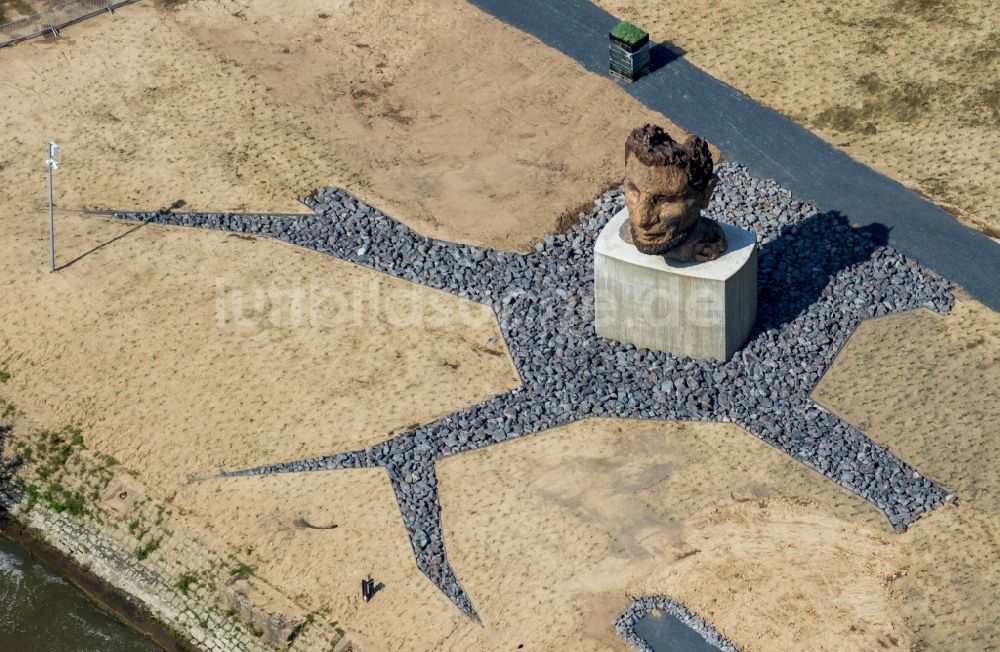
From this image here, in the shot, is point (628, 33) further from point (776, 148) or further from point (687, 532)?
point (687, 532)

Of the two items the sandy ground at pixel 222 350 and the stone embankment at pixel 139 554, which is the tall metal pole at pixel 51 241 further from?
the stone embankment at pixel 139 554

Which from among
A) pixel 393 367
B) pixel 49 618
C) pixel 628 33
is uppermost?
pixel 628 33

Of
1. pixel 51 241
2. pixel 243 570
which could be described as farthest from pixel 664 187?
pixel 51 241

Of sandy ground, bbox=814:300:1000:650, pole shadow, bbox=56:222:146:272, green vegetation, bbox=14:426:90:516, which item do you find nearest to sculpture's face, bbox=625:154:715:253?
sandy ground, bbox=814:300:1000:650

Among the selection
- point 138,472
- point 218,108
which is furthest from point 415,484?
point 218,108

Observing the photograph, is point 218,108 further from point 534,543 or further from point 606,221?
point 534,543

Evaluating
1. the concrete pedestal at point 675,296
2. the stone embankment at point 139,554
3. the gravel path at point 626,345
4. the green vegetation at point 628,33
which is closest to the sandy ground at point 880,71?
the green vegetation at point 628,33
